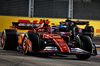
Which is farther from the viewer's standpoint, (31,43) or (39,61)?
(31,43)

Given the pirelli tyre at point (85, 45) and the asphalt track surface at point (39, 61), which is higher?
the pirelli tyre at point (85, 45)

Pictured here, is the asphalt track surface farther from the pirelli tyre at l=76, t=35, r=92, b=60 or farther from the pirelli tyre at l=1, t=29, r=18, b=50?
the pirelli tyre at l=1, t=29, r=18, b=50

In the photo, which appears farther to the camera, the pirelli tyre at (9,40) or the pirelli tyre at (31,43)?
the pirelli tyre at (9,40)

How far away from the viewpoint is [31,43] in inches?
293

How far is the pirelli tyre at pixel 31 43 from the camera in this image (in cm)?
739

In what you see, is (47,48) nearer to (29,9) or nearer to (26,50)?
(26,50)

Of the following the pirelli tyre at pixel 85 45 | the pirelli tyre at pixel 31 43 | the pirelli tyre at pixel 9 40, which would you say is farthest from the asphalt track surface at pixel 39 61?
the pirelli tyre at pixel 9 40

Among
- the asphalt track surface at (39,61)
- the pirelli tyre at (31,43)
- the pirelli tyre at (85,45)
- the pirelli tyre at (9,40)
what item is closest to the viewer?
the asphalt track surface at (39,61)

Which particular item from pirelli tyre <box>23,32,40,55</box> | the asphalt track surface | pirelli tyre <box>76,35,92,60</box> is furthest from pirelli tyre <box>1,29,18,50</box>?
pirelli tyre <box>76,35,92,60</box>

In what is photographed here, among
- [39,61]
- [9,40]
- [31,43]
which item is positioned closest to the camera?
[39,61]

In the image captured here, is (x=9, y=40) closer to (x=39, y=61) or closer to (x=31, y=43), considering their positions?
(x=31, y=43)

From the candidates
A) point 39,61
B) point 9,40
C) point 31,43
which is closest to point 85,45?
point 31,43

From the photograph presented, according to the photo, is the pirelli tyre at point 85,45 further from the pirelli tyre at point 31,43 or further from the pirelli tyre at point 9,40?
the pirelli tyre at point 9,40

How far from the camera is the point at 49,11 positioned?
84.7 ft
